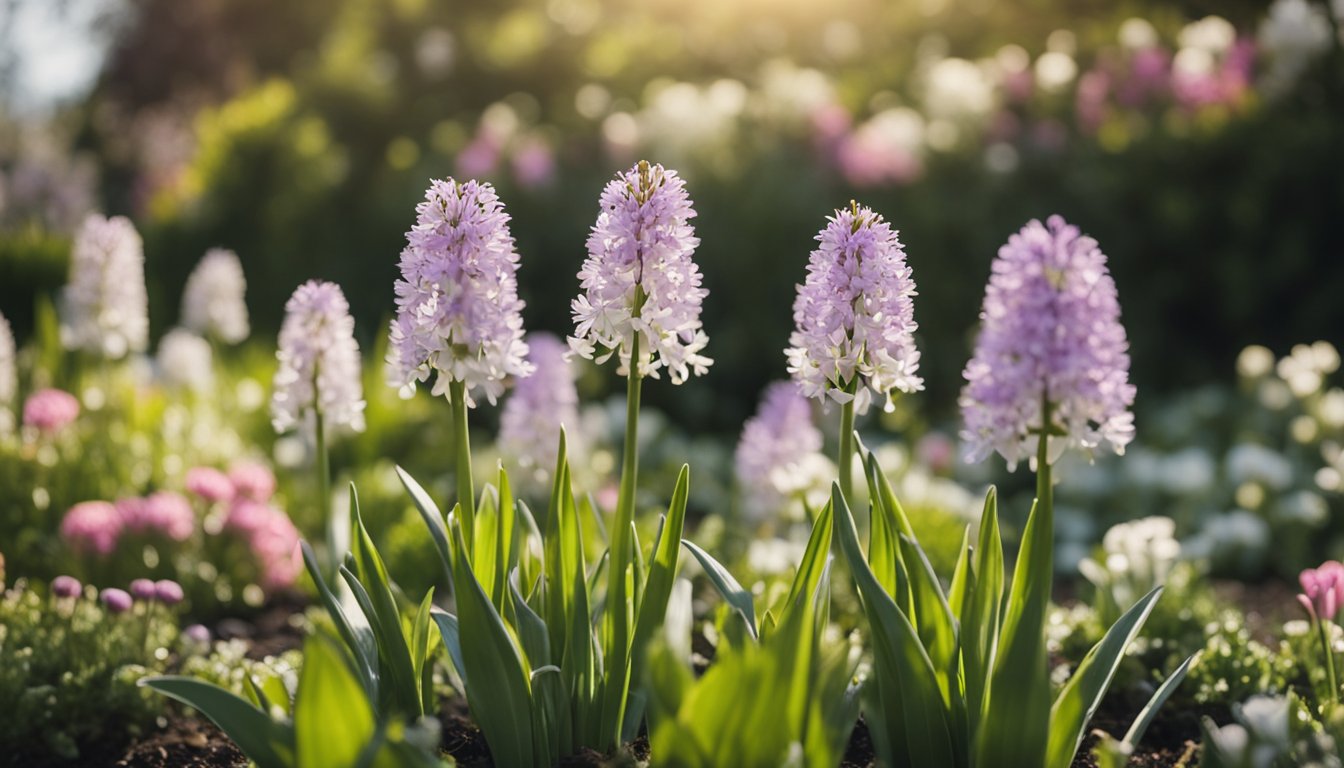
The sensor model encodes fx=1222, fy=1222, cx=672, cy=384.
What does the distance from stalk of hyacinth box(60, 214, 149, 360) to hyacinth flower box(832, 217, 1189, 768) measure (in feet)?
11.4

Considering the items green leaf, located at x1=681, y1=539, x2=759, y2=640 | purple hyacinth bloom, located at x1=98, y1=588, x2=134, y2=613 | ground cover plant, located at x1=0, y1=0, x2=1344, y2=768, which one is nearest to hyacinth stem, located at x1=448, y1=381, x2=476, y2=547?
ground cover plant, located at x1=0, y1=0, x2=1344, y2=768

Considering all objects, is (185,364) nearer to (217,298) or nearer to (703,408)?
(217,298)

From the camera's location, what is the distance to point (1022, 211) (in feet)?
23.2

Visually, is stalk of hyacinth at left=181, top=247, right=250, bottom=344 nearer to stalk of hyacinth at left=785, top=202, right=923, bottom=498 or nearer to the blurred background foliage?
the blurred background foliage

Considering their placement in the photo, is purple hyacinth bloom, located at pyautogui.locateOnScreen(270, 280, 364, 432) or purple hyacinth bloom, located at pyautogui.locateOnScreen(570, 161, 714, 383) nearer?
purple hyacinth bloom, located at pyautogui.locateOnScreen(570, 161, 714, 383)

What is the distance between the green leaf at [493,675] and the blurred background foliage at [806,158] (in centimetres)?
450

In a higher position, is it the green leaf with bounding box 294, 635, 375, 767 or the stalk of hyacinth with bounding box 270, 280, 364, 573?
the stalk of hyacinth with bounding box 270, 280, 364, 573

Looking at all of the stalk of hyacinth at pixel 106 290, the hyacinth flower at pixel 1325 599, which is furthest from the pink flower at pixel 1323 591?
the stalk of hyacinth at pixel 106 290

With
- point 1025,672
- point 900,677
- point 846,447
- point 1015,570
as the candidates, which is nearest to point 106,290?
point 846,447

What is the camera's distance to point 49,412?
15.6ft

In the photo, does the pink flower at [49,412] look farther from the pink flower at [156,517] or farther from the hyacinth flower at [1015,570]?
the hyacinth flower at [1015,570]

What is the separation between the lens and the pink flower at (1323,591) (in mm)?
2734

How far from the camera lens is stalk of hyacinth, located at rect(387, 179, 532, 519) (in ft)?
7.23

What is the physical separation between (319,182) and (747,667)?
7738mm
